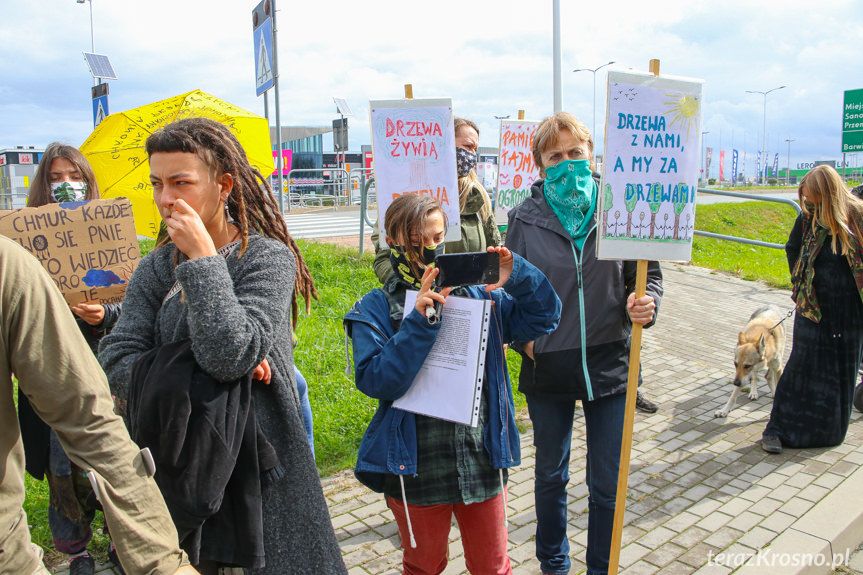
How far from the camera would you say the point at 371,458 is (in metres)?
2.40

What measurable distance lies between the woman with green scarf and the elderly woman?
2.47m

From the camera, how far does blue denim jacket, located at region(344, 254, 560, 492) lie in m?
2.29

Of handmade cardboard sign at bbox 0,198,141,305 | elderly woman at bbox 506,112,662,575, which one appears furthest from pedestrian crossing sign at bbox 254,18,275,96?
elderly woman at bbox 506,112,662,575

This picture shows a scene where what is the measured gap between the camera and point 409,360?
2.29 meters

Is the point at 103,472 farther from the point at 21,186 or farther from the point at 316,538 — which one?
the point at 21,186

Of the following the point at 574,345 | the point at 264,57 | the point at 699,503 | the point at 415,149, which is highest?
the point at 264,57

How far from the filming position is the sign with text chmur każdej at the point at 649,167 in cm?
268

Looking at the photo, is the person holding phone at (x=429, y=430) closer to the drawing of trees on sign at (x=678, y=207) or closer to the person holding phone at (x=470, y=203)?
the drawing of trees on sign at (x=678, y=207)

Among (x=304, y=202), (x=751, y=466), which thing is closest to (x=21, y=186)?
(x=304, y=202)

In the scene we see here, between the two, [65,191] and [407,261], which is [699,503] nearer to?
[407,261]

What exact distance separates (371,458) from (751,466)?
330cm

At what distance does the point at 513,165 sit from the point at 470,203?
236 centimetres

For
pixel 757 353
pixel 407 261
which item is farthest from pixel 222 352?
pixel 757 353

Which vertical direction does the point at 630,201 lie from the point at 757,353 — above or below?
above
